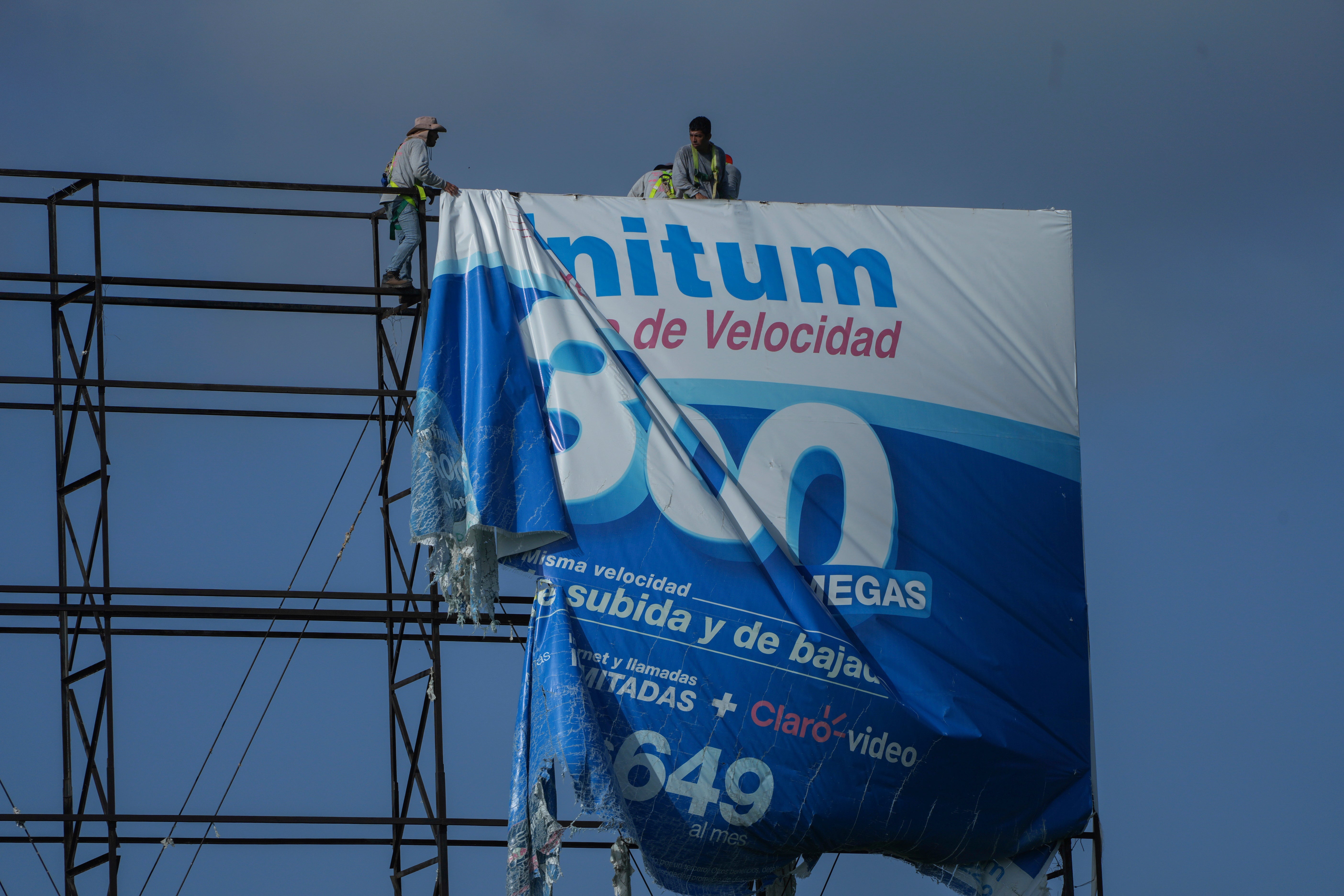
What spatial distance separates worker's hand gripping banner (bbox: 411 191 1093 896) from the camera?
49.5 ft

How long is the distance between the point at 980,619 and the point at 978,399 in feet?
5.78

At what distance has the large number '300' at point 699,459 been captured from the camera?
15.4 metres

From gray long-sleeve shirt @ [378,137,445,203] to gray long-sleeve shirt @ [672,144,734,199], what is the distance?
195 centimetres

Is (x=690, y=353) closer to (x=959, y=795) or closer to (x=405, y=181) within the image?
(x=405, y=181)

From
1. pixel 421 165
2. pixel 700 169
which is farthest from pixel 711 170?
pixel 421 165

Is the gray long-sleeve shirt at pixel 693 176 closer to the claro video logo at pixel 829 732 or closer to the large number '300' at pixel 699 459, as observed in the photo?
the large number '300' at pixel 699 459

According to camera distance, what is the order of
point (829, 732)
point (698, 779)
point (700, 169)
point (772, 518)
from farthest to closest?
point (700, 169) < point (772, 518) < point (829, 732) < point (698, 779)

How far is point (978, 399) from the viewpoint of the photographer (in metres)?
16.4

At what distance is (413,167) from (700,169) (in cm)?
233

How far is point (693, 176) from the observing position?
17.0m

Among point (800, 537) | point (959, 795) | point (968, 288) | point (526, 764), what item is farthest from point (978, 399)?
point (526, 764)

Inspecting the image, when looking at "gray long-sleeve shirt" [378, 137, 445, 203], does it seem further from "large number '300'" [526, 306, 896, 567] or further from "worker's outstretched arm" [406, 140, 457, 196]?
"large number '300'" [526, 306, 896, 567]

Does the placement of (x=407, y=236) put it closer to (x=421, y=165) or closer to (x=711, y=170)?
(x=421, y=165)

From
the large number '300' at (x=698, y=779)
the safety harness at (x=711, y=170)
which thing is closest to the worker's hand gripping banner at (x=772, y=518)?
the large number '300' at (x=698, y=779)
